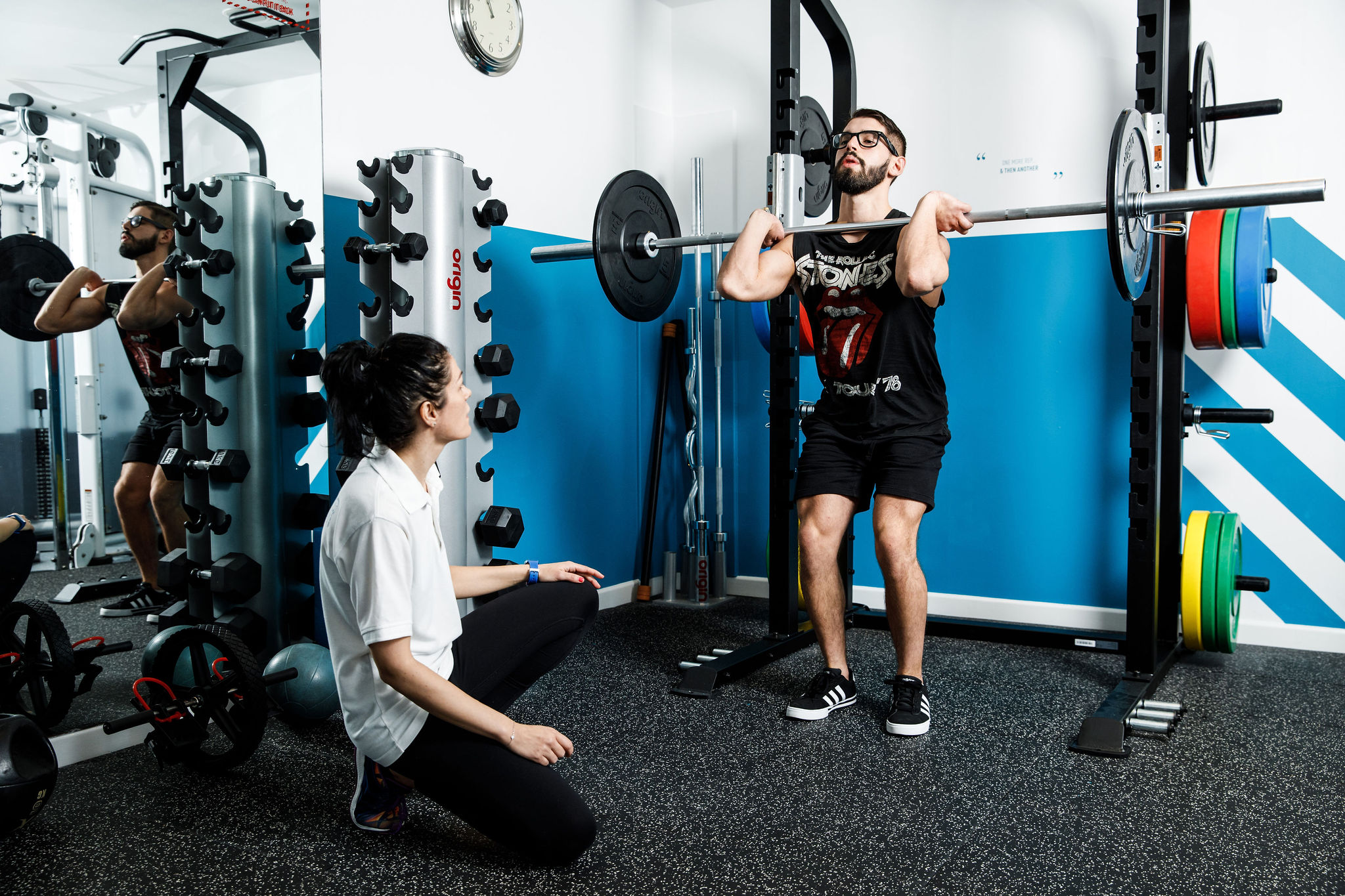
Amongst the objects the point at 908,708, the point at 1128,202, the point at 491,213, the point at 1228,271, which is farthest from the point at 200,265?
the point at 1228,271

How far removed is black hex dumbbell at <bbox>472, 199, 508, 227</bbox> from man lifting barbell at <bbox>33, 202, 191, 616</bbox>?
0.73m

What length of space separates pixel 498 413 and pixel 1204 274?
2020mm

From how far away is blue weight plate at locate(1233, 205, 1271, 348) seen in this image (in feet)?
8.83

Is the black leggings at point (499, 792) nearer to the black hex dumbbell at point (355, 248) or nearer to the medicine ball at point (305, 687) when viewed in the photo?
the medicine ball at point (305, 687)

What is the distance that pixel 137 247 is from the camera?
2307 mm

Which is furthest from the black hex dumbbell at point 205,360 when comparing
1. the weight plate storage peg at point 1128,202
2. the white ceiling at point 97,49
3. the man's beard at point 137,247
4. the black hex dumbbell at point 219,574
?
the weight plate storage peg at point 1128,202

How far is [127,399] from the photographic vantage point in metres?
2.34

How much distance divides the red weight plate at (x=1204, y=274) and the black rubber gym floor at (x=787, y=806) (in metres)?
1.04

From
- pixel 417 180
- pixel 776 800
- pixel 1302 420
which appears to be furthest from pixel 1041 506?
pixel 417 180

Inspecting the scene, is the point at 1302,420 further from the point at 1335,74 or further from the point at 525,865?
the point at 525,865

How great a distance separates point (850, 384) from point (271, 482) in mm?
1573

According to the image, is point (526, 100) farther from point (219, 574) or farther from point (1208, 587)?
point (1208, 587)

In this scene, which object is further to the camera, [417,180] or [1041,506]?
[1041,506]

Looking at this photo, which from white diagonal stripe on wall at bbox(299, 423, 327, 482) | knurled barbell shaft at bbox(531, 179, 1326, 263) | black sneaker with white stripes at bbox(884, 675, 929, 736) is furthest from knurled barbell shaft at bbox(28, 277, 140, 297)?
black sneaker with white stripes at bbox(884, 675, 929, 736)
